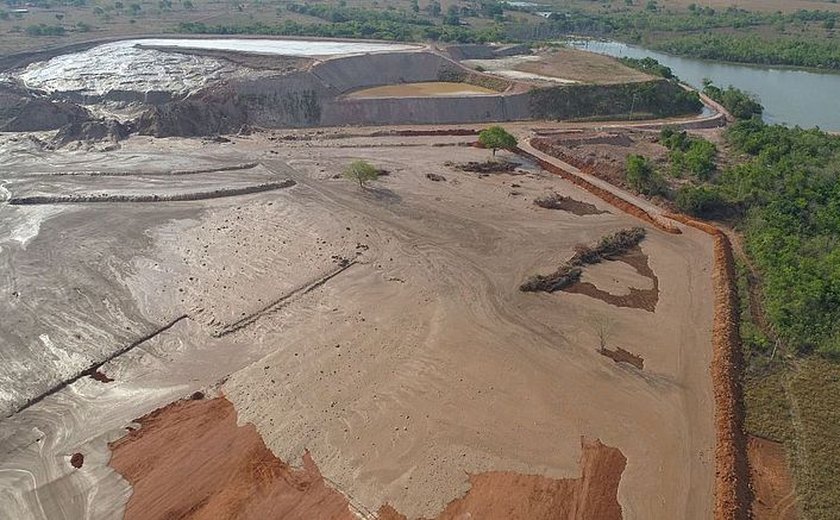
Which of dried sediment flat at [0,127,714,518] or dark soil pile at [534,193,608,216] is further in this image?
dark soil pile at [534,193,608,216]

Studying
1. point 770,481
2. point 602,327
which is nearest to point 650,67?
point 602,327

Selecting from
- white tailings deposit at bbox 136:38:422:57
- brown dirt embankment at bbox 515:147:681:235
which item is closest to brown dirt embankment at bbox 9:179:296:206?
brown dirt embankment at bbox 515:147:681:235

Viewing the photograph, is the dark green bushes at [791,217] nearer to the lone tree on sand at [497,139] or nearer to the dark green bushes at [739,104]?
the dark green bushes at [739,104]

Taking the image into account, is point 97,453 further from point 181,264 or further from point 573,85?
point 573,85

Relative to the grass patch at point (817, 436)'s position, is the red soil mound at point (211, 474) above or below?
below

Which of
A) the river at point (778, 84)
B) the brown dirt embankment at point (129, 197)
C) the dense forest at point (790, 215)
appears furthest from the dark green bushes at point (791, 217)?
the brown dirt embankment at point (129, 197)

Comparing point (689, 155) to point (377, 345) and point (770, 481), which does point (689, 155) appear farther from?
point (377, 345)

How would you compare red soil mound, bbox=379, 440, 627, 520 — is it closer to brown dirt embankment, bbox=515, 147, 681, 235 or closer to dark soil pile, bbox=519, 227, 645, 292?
dark soil pile, bbox=519, 227, 645, 292
